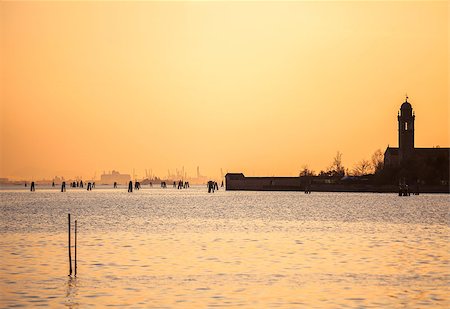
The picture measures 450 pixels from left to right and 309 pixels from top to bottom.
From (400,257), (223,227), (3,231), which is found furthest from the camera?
(223,227)

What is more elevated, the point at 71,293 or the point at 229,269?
the point at 229,269

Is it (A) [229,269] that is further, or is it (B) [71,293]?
(A) [229,269]

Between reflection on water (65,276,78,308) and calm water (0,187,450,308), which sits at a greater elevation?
calm water (0,187,450,308)

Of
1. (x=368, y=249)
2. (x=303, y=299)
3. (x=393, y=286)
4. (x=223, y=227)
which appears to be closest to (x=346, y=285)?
(x=393, y=286)

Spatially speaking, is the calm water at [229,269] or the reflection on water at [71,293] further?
the calm water at [229,269]

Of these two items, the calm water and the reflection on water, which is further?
the calm water

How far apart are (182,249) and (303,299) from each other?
17.8 metres

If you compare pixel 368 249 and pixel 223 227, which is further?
pixel 223 227

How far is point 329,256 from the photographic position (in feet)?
130

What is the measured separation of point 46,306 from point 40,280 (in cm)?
600

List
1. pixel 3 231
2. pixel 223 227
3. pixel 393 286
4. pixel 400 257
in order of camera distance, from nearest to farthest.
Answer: pixel 393 286
pixel 400 257
pixel 3 231
pixel 223 227

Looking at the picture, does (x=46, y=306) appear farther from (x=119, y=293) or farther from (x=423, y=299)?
(x=423, y=299)

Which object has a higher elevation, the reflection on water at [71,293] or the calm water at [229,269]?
the calm water at [229,269]

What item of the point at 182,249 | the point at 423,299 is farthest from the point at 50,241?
the point at 423,299
